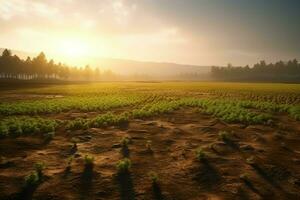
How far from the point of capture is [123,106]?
1214 inches

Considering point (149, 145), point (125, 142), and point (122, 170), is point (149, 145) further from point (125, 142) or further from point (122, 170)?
point (122, 170)

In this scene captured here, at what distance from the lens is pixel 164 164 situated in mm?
11906

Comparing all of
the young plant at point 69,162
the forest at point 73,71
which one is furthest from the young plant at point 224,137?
the forest at point 73,71

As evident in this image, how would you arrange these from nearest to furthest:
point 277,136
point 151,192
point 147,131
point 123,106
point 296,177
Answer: point 151,192 < point 296,177 < point 277,136 < point 147,131 < point 123,106

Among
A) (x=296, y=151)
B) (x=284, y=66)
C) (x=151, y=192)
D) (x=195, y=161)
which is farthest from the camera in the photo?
(x=284, y=66)

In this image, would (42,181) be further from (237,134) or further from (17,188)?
(237,134)

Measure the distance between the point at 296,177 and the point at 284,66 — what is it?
18938 centimetres

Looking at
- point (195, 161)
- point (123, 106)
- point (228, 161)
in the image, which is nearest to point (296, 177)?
point (228, 161)

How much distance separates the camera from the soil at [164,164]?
30.6 ft

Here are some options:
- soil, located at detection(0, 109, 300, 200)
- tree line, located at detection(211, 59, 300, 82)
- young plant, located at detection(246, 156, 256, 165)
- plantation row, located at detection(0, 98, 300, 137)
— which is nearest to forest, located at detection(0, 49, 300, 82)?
tree line, located at detection(211, 59, 300, 82)

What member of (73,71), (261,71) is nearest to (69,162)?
(73,71)

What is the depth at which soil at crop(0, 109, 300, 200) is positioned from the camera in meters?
9.32

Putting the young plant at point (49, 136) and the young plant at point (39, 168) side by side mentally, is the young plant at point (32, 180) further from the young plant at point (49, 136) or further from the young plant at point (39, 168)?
the young plant at point (49, 136)

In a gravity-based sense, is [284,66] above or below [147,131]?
above
